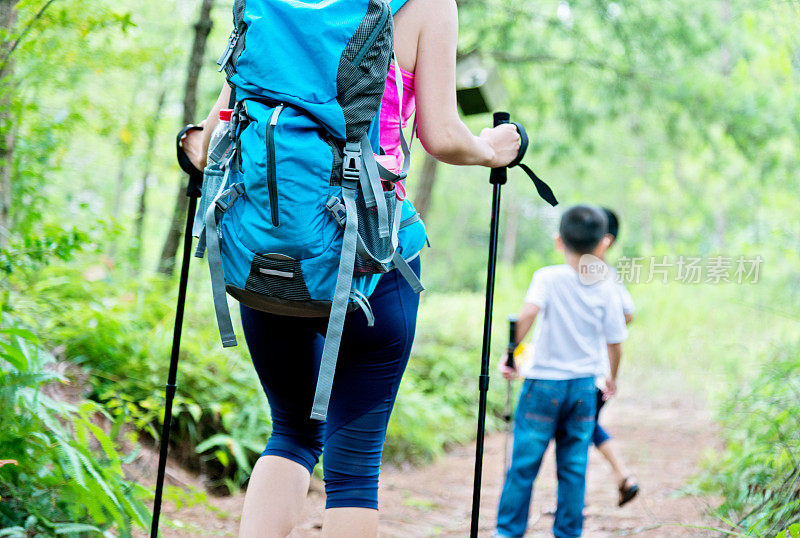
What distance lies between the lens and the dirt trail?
A: 331 cm

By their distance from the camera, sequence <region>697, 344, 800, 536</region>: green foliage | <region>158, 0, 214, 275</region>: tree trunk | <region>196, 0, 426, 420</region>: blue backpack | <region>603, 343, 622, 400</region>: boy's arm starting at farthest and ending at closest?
<region>158, 0, 214, 275</region>: tree trunk → <region>603, 343, 622, 400</region>: boy's arm → <region>697, 344, 800, 536</region>: green foliage → <region>196, 0, 426, 420</region>: blue backpack

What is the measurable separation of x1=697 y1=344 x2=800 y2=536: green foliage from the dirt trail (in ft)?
0.56

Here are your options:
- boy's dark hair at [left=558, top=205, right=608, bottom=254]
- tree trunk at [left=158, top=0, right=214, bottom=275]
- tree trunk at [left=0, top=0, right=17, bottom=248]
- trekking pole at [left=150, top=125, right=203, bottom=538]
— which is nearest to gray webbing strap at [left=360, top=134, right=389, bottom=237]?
trekking pole at [left=150, top=125, right=203, bottom=538]

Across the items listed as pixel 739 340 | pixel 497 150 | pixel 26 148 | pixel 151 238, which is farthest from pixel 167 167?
pixel 151 238

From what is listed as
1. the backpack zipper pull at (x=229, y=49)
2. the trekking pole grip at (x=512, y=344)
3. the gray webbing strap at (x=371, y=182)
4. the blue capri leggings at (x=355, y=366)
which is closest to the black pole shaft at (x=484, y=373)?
the blue capri leggings at (x=355, y=366)

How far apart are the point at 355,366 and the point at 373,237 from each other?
1.09ft

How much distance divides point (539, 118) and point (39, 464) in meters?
5.83

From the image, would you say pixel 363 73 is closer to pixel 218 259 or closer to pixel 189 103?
pixel 218 259

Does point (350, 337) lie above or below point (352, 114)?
below

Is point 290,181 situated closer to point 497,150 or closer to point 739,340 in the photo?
point 497,150

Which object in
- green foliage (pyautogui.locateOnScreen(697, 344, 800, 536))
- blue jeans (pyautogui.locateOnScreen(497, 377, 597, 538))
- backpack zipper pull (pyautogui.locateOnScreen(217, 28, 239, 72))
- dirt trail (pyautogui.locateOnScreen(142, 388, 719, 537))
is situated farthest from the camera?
dirt trail (pyautogui.locateOnScreen(142, 388, 719, 537))

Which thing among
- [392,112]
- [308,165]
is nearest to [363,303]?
[308,165]

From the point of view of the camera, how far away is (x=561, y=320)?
3270 mm

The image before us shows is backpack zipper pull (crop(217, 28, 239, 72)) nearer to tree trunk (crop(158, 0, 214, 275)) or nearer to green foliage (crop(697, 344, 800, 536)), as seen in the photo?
green foliage (crop(697, 344, 800, 536))
